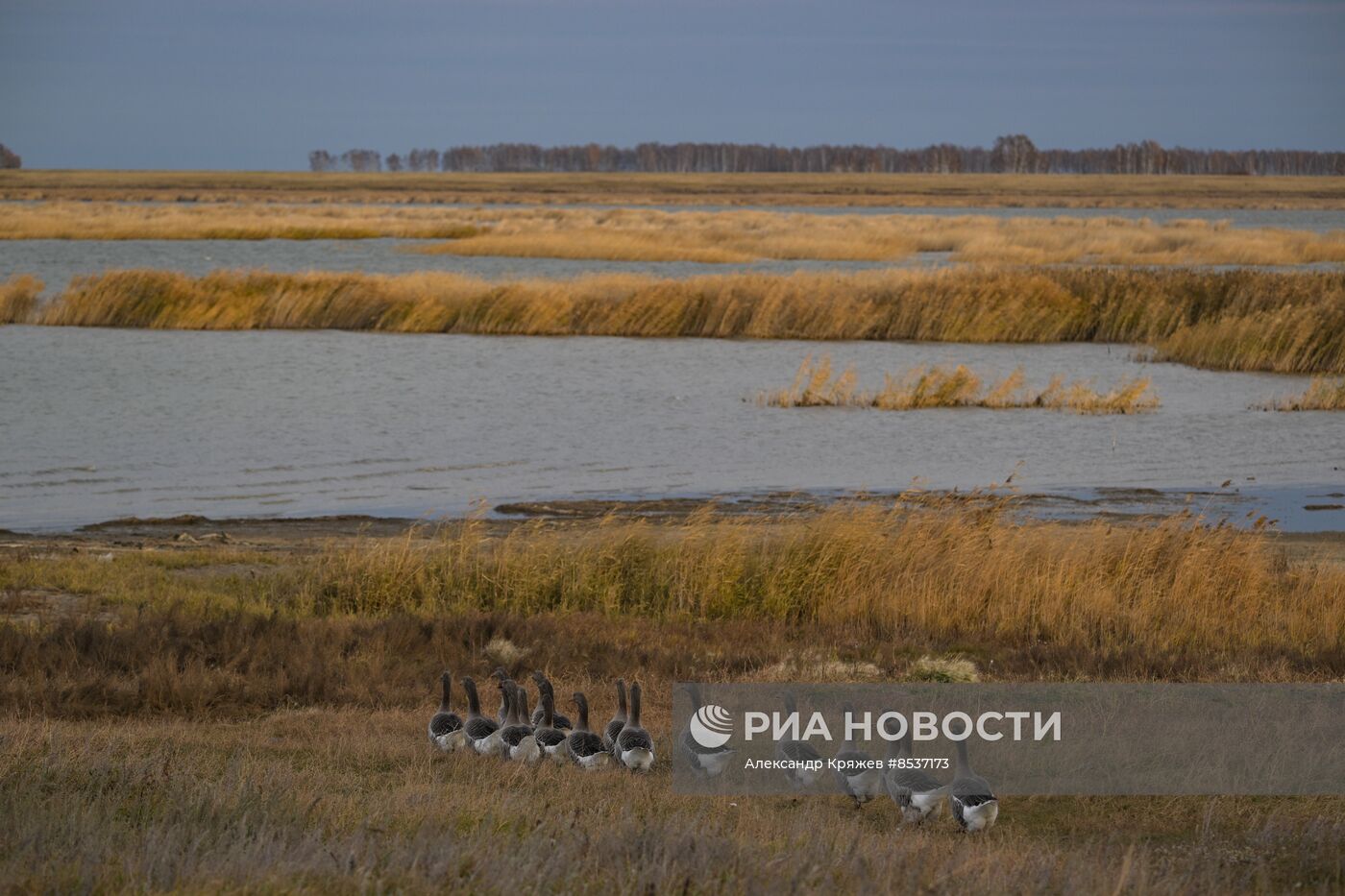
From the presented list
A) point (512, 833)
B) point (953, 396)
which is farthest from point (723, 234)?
point (512, 833)

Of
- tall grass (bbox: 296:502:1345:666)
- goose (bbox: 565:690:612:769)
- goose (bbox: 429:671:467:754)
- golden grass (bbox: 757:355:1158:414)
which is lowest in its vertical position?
golden grass (bbox: 757:355:1158:414)

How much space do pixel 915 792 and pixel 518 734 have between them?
2351 millimetres

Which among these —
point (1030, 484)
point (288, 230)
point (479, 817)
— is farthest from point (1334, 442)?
point (288, 230)

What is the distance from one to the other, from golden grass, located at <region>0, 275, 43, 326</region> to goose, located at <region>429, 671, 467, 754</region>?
1502 inches

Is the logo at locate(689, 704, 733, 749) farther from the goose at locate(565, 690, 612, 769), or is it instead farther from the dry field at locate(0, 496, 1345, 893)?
the goose at locate(565, 690, 612, 769)

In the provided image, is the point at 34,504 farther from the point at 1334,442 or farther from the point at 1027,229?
the point at 1027,229

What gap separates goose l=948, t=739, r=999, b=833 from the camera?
661 cm

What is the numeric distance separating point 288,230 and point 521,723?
80094 millimetres

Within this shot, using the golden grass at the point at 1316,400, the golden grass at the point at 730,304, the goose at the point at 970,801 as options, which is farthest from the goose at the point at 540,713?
the golden grass at the point at 730,304

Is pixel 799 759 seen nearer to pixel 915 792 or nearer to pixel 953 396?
pixel 915 792

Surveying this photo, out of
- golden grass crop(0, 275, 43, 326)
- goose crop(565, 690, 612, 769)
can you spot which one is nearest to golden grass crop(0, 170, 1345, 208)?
golden grass crop(0, 275, 43, 326)

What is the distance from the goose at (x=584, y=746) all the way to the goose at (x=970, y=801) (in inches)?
77.9

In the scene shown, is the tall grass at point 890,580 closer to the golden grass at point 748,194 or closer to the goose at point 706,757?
the goose at point 706,757

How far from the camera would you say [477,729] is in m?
8.34
